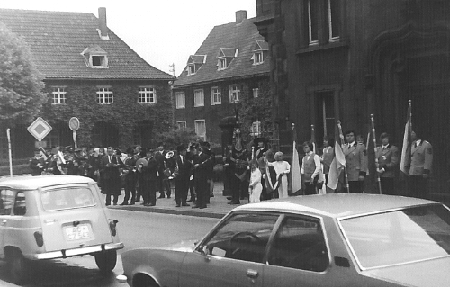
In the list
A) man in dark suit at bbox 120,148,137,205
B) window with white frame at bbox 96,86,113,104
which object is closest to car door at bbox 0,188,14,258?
man in dark suit at bbox 120,148,137,205

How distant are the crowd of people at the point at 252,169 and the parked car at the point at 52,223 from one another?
20.5 ft

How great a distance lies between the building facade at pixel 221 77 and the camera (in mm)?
50250

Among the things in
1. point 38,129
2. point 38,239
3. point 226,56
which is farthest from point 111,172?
point 226,56

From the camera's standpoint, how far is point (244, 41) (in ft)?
181

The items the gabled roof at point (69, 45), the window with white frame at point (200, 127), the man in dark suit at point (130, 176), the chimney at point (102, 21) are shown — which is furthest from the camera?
the chimney at point (102, 21)

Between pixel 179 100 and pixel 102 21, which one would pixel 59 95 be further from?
pixel 179 100

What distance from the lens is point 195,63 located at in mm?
59031

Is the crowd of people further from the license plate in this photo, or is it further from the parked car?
the license plate

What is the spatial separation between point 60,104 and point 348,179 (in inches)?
1636

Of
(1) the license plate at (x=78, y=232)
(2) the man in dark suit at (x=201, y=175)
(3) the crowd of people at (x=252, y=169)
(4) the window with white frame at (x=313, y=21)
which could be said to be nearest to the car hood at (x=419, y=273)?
(1) the license plate at (x=78, y=232)

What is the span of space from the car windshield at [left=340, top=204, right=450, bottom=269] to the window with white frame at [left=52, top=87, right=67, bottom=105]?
50.4 metres

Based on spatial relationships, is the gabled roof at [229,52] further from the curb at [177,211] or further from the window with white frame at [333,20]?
the curb at [177,211]

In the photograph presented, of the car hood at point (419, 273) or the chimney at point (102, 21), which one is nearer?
the car hood at point (419, 273)

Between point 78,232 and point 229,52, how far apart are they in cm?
4533
